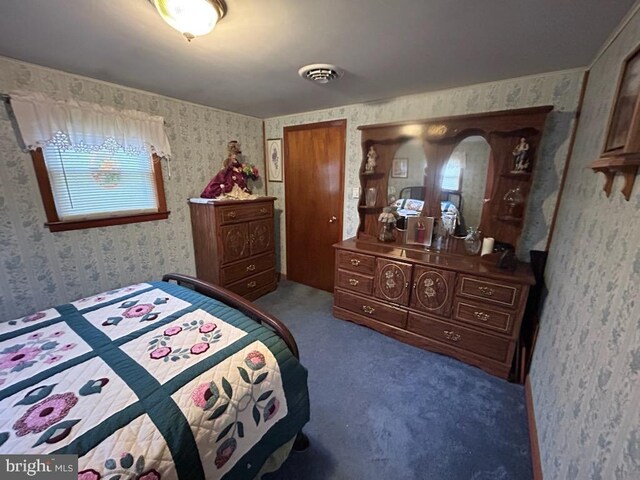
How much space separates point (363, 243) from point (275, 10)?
194cm

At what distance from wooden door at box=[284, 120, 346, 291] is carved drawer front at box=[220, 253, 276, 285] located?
1.63 ft

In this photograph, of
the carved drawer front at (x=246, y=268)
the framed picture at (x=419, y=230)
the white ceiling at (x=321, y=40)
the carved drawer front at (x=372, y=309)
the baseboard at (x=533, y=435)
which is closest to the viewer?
the white ceiling at (x=321, y=40)

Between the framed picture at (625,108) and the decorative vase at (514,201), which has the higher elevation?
the framed picture at (625,108)

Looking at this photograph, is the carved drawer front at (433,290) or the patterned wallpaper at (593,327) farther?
the carved drawer front at (433,290)

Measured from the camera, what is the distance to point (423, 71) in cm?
183

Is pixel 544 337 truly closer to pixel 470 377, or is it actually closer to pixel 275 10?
pixel 470 377

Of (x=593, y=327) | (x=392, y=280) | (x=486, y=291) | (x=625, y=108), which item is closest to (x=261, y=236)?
(x=392, y=280)

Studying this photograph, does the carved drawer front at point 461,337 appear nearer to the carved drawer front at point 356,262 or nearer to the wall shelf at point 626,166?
the carved drawer front at point 356,262

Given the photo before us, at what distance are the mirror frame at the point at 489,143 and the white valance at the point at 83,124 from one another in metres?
2.04

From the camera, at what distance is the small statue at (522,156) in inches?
75.6

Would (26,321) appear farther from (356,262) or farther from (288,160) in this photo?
(288,160)

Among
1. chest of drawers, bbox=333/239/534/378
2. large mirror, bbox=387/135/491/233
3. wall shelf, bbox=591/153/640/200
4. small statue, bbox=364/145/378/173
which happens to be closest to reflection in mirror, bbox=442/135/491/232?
large mirror, bbox=387/135/491/233

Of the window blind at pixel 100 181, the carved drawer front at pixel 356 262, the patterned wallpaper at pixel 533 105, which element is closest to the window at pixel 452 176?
the patterned wallpaper at pixel 533 105

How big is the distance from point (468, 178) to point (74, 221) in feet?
10.9
